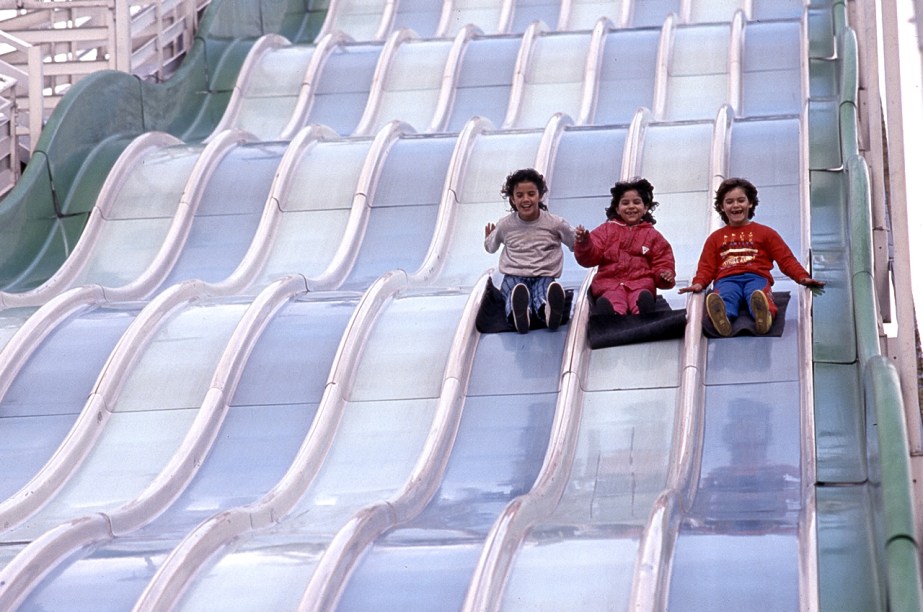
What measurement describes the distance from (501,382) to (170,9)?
6.58 meters

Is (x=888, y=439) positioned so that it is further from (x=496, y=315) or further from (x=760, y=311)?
(x=496, y=315)

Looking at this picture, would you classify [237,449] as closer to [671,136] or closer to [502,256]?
[502,256]

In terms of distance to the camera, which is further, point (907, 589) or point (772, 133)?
point (772, 133)

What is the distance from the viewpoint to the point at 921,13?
17.2m

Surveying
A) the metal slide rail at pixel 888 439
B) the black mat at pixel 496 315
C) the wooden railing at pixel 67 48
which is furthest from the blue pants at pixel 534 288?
the wooden railing at pixel 67 48

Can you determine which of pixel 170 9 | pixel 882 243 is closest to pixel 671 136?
pixel 882 243

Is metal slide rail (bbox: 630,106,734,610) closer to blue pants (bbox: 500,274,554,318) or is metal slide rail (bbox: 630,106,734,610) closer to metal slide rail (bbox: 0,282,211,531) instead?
blue pants (bbox: 500,274,554,318)

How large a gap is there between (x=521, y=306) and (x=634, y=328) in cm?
59

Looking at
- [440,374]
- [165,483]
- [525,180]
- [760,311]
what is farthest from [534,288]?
[165,483]

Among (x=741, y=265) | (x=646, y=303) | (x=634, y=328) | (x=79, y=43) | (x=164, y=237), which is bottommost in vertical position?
(x=634, y=328)

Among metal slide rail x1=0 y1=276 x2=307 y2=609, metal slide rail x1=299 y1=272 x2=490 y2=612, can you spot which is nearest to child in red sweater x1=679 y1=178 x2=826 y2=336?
metal slide rail x1=299 y1=272 x2=490 y2=612

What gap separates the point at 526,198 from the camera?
7926 mm

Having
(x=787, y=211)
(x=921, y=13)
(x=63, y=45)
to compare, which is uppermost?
(x=921, y=13)

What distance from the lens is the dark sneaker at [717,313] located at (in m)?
7.40
